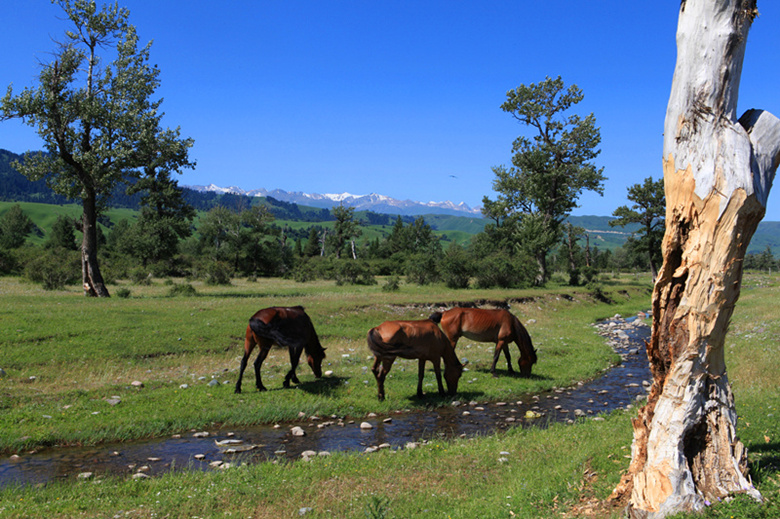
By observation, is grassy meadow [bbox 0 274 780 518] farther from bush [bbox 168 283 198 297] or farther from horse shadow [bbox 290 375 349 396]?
bush [bbox 168 283 198 297]

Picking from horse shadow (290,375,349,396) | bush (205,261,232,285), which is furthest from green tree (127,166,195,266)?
horse shadow (290,375,349,396)

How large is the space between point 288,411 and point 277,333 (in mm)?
2280

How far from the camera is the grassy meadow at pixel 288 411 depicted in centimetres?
673

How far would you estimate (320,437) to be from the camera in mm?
10805

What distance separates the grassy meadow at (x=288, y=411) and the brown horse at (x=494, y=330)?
797 mm

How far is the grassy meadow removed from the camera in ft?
22.1

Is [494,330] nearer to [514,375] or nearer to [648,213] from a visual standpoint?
[514,375]

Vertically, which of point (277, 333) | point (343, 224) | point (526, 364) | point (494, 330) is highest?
point (343, 224)

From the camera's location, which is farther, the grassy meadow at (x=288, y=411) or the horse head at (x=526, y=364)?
the horse head at (x=526, y=364)

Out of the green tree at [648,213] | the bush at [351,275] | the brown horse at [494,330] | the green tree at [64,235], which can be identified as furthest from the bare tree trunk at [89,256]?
the green tree at [64,235]

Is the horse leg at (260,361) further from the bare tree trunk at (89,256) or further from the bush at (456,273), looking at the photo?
the bush at (456,273)

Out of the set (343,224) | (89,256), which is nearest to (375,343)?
(89,256)

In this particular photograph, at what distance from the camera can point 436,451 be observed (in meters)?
9.28

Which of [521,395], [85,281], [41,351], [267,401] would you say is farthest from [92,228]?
[521,395]
